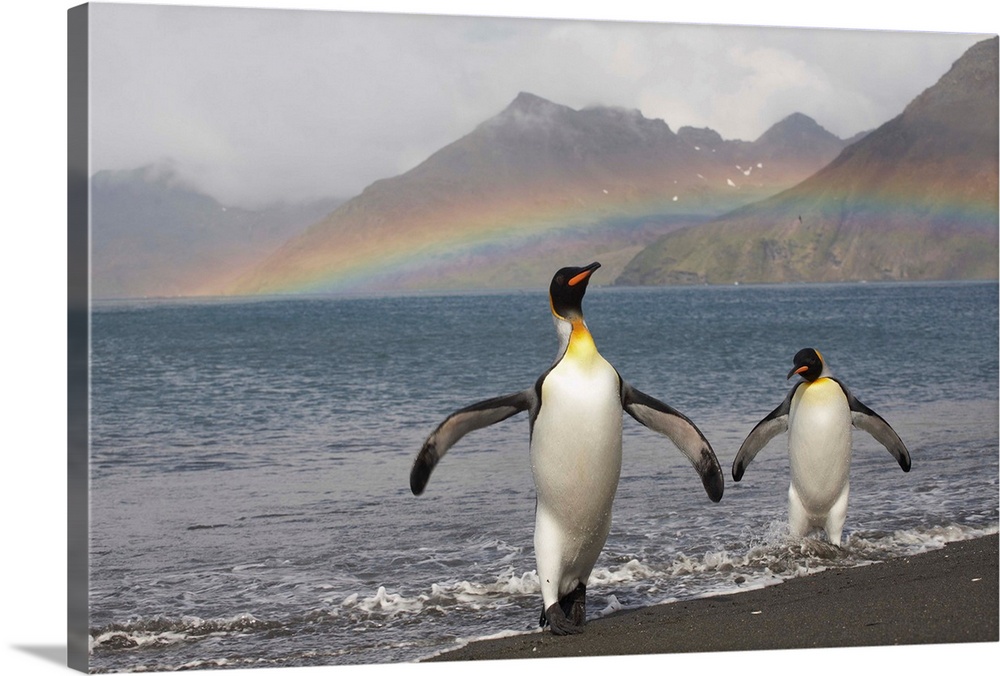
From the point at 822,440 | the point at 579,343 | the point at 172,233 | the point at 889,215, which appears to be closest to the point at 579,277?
the point at 579,343

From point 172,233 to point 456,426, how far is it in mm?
6499

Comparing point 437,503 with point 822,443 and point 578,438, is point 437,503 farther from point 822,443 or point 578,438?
point 578,438

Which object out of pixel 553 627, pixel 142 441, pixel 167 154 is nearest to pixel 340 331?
pixel 142 441

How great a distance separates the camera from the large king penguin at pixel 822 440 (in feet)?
18.8

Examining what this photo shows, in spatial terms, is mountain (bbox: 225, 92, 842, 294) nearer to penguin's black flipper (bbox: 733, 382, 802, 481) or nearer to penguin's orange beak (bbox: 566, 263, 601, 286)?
penguin's black flipper (bbox: 733, 382, 802, 481)

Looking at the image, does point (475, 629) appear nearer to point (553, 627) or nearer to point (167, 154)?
point (553, 627)

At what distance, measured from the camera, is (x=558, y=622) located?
4.39 m

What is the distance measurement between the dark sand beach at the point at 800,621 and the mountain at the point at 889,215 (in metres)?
2.24

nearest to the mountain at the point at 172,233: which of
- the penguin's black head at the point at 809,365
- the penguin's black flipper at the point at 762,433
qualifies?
the penguin's black flipper at the point at 762,433

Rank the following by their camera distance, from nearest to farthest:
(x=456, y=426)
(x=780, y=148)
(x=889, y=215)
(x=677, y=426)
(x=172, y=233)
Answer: (x=456, y=426) → (x=677, y=426) → (x=780, y=148) → (x=889, y=215) → (x=172, y=233)

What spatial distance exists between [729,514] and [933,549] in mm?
1184

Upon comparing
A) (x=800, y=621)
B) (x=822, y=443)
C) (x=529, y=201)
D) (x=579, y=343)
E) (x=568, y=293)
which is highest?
(x=529, y=201)

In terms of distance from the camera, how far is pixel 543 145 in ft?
35.7

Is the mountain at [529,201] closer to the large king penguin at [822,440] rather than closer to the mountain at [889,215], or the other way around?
the mountain at [889,215]
